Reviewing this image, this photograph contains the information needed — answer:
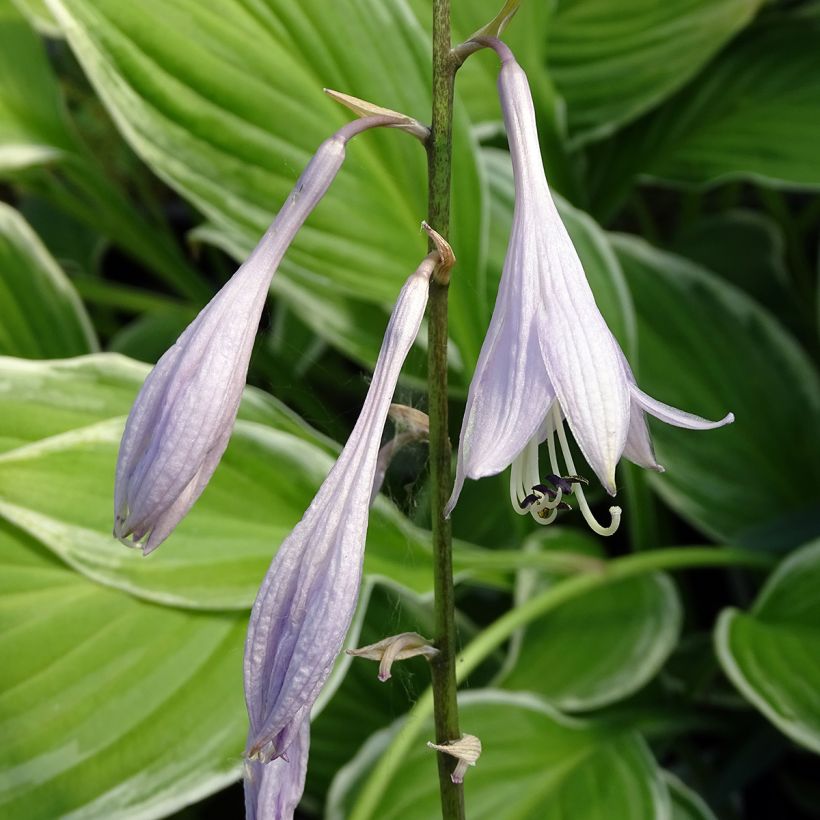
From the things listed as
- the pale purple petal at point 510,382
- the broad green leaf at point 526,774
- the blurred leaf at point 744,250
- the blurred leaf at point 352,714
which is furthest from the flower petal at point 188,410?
the blurred leaf at point 744,250

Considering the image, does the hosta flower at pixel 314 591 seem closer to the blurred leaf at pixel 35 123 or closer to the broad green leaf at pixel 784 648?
→ the broad green leaf at pixel 784 648

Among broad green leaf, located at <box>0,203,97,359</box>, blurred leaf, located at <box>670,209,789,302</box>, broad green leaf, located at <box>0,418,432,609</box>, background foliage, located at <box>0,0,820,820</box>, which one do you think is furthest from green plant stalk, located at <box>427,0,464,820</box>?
blurred leaf, located at <box>670,209,789,302</box>

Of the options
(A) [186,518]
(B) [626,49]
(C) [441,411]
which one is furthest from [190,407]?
(B) [626,49]

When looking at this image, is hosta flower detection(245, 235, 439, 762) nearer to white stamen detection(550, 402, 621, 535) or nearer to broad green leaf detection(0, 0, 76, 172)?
white stamen detection(550, 402, 621, 535)

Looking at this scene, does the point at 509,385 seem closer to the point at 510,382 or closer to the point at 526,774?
the point at 510,382

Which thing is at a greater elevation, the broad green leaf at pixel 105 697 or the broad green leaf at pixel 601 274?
the broad green leaf at pixel 105 697

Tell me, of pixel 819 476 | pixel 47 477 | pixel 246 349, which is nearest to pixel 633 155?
pixel 819 476

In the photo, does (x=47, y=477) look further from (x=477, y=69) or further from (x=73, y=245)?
(x=73, y=245)
